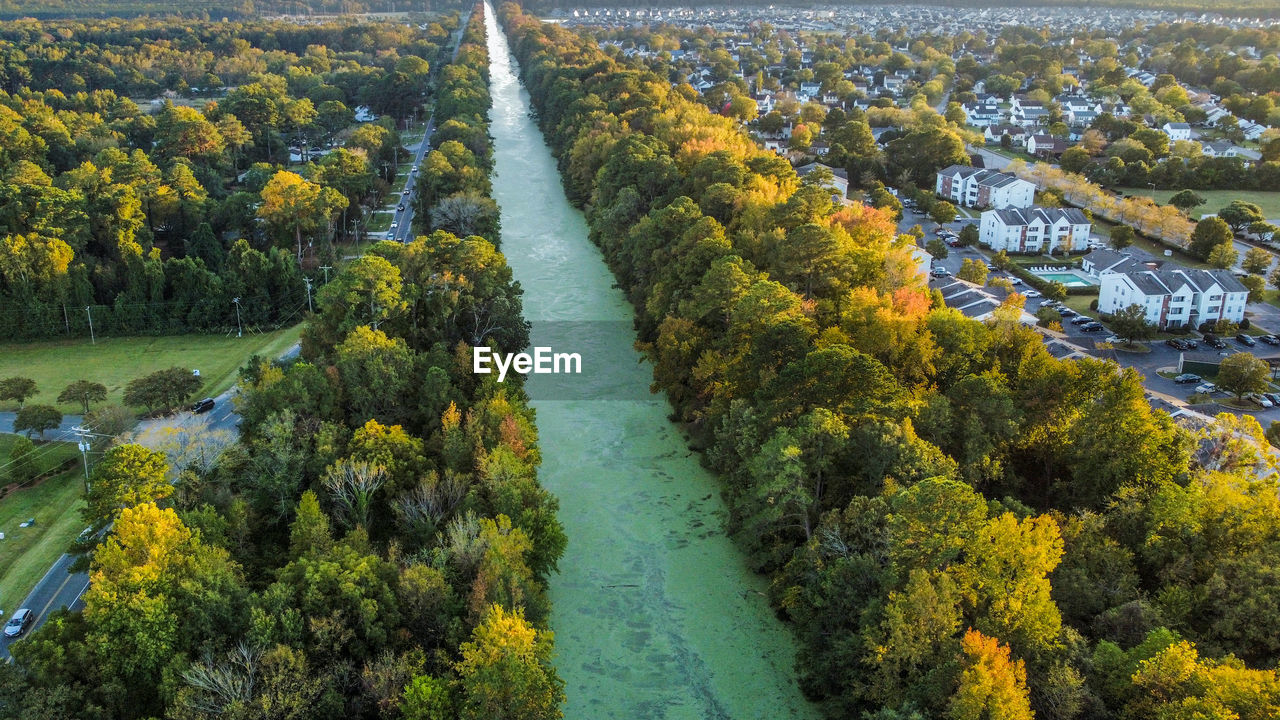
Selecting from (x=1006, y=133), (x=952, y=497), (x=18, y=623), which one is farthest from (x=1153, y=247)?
(x=18, y=623)

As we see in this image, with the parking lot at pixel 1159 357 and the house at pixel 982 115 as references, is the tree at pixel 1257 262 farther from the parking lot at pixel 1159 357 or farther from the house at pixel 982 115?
the house at pixel 982 115

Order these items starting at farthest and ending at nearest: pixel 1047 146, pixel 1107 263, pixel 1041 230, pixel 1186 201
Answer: pixel 1047 146
pixel 1186 201
pixel 1041 230
pixel 1107 263

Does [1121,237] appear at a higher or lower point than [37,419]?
higher

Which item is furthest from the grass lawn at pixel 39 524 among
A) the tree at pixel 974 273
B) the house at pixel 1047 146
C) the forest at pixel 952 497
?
the house at pixel 1047 146

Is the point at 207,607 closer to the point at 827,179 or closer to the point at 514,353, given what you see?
the point at 514,353

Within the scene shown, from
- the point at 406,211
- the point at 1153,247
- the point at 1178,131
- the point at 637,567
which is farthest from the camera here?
the point at 1178,131

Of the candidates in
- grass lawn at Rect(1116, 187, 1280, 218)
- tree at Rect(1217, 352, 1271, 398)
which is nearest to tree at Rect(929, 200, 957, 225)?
grass lawn at Rect(1116, 187, 1280, 218)

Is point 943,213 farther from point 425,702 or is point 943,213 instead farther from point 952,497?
point 425,702
